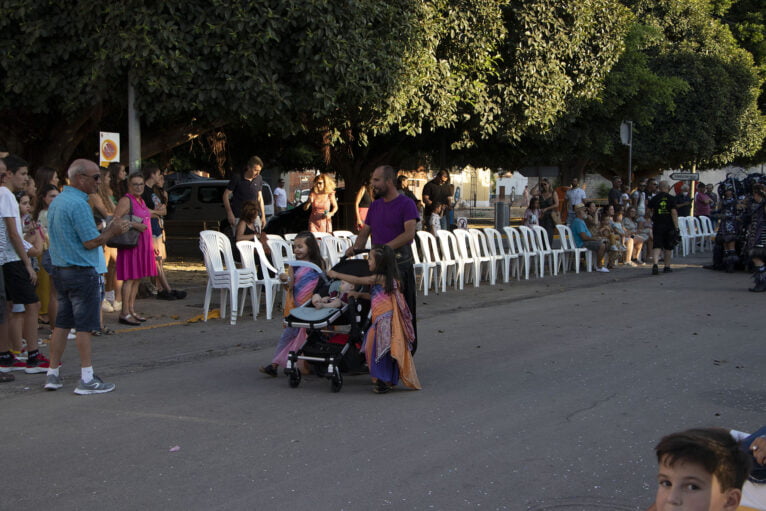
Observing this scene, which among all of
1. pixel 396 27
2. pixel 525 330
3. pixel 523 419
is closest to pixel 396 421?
pixel 523 419

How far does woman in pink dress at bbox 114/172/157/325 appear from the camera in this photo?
11.0m

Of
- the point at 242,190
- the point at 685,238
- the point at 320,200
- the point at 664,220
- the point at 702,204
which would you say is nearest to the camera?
the point at 242,190

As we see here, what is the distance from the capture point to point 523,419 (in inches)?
263

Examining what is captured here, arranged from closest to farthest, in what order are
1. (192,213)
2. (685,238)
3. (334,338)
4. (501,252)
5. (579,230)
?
1. (334,338)
2. (501,252)
3. (579,230)
4. (685,238)
5. (192,213)

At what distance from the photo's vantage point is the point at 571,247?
1986cm

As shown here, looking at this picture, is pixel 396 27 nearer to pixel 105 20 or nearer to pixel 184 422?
pixel 105 20

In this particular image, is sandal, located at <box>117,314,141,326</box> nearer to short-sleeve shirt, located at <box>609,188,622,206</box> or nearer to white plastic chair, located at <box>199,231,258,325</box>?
white plastic chair, located at <box>199,231,258,325</box>

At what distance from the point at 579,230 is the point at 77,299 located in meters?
14.4

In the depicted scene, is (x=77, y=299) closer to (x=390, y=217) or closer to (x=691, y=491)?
(x=390, y=217)

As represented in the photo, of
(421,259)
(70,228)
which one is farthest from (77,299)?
(421,259)

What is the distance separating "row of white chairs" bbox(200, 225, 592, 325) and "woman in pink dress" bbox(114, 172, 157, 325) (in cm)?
78

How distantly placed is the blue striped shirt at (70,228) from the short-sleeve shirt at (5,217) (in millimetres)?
706

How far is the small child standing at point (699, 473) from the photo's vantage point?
8.95ft

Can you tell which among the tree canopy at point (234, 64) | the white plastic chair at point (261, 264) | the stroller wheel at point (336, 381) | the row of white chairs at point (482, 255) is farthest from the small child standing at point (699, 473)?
the row of white chairs at point (482, 255)
